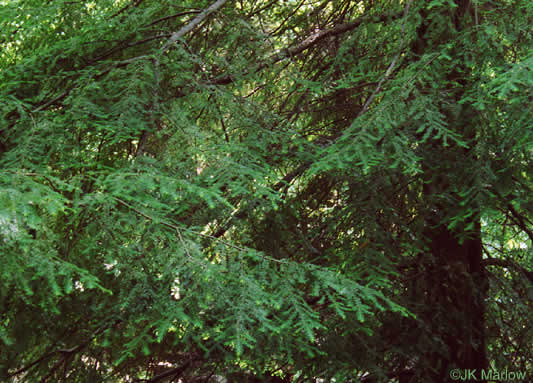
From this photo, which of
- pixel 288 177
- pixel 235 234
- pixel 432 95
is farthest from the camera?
pixel 235 234

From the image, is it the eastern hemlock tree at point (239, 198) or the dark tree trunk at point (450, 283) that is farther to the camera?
the dark tree trunk at point (450, 283)

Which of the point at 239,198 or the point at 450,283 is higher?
the point at 239,198

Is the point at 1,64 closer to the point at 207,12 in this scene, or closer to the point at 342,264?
the point at 207,12

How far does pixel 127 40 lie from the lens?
4.16 metres

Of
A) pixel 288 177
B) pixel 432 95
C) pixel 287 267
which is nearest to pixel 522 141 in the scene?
pixel 432 95

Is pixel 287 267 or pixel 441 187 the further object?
pixel 441 187

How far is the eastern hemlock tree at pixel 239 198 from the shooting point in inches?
107

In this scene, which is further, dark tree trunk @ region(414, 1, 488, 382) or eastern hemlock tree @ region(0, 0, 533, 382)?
dark tree trunk @ region(414, 1, 488, 382)

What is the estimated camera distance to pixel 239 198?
4.48 m

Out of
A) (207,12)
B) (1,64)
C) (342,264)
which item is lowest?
(342,264)

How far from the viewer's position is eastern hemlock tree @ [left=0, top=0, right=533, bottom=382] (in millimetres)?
2717

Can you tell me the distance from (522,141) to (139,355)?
4.06 meters

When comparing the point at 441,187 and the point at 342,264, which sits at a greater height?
the point at 441,187

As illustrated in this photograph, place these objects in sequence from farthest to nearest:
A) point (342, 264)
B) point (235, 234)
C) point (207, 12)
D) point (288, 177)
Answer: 1. point (235, 234)
2. point (288, 177)
3. point (207, 12)
4. point (342, 264)
